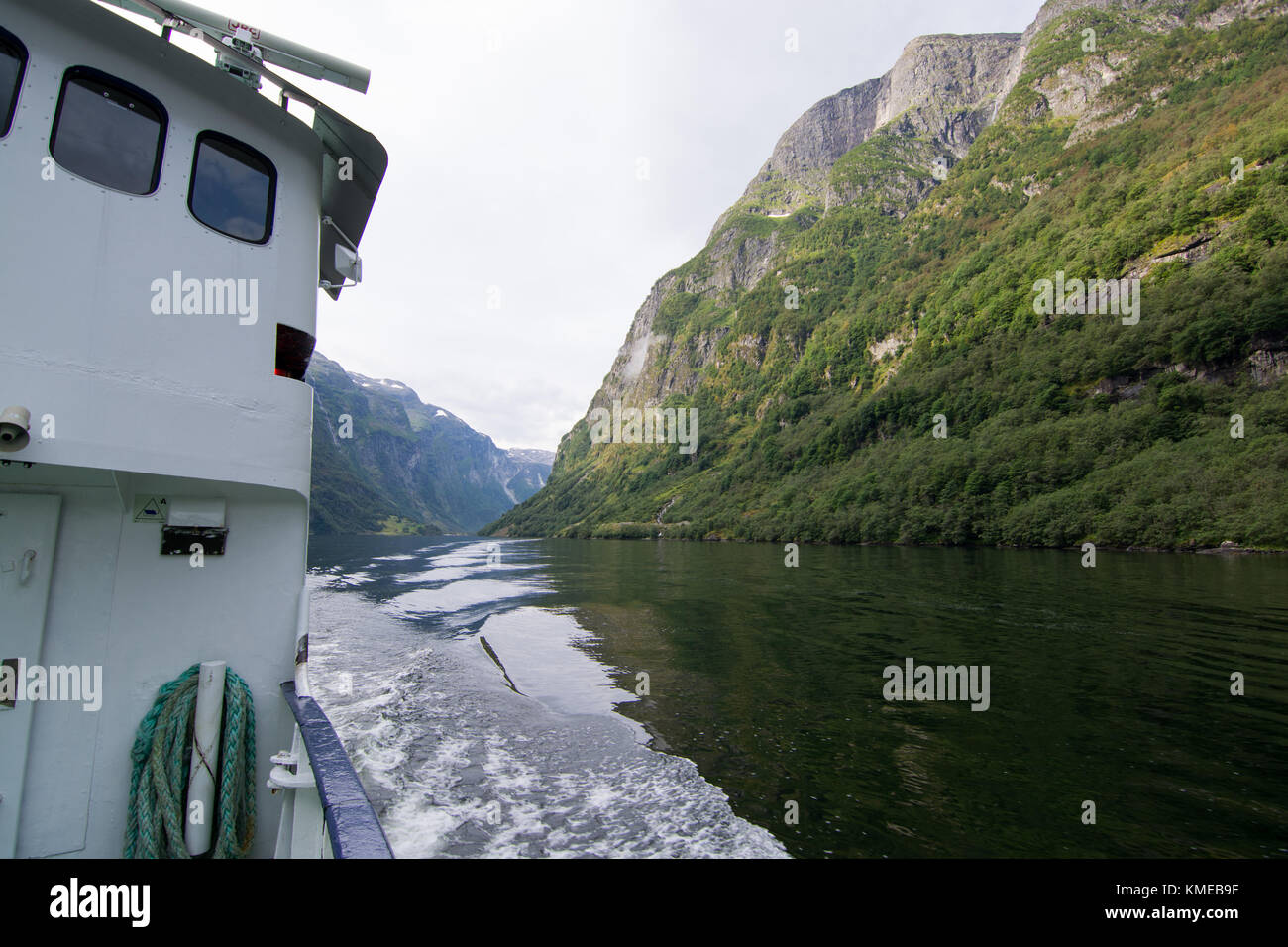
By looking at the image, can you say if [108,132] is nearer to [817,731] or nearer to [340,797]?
[340,797]

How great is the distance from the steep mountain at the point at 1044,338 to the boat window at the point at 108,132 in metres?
57.4

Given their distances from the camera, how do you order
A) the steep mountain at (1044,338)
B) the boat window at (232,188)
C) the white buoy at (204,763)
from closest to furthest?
the white buoy at (204,763) → the boat window at (232,188) → the steep mountain at (1044,338)

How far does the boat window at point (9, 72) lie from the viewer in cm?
378

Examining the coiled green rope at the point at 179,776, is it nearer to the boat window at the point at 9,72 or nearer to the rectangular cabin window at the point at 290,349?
the rectangular cabin window at the point at 290,349

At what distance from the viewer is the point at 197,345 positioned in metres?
4.29

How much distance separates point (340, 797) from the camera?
116 inches

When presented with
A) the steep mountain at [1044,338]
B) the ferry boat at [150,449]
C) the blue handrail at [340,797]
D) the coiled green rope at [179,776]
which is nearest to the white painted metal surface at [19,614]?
the ferry boat at [150,449]

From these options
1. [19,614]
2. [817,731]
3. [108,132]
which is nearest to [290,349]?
[108,132]

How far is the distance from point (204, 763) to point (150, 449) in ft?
7.67

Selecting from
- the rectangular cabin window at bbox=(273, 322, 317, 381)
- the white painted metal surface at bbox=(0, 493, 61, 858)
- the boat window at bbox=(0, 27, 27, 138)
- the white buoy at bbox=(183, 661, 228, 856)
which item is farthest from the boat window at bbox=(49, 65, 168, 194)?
the white buoy at bbox=(183, 661, 228, 856)

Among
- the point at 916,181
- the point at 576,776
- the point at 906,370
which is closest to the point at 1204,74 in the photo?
the point at 916,181

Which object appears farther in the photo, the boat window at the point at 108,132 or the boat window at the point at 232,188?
the boat window at the point at 232,188

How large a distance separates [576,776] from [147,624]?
4790 mm

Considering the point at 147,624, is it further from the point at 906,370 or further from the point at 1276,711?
the point at 906,370
